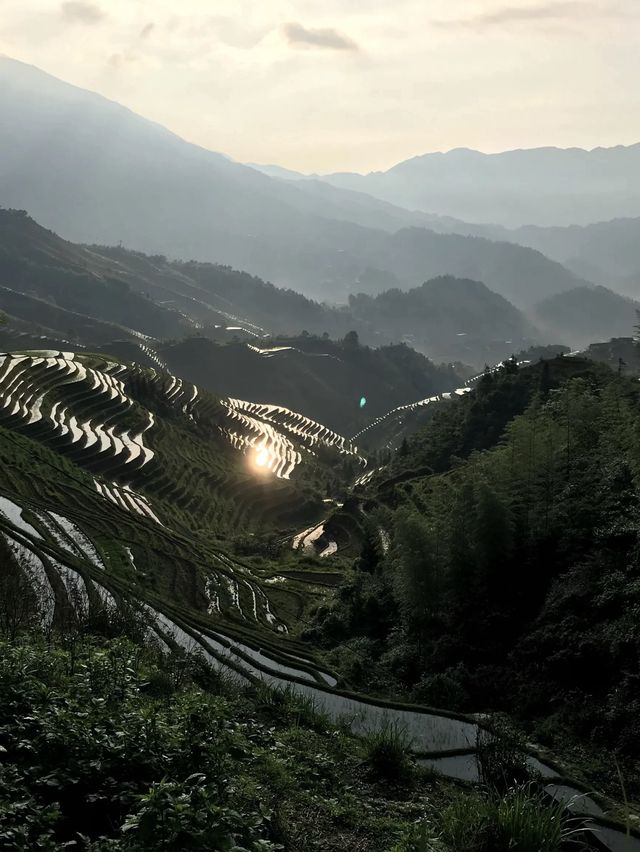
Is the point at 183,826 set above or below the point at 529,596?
below

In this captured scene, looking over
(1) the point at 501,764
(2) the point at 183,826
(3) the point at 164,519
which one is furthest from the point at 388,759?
(3) the point at 164,519

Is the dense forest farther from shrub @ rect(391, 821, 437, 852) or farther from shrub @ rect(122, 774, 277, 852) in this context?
shrub @ rect(122, 774, 277, 852)

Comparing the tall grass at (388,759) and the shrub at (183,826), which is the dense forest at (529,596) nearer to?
the tall grass at (388,759)

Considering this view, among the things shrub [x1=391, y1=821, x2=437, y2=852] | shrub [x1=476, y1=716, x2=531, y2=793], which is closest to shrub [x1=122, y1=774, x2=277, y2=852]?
shrub [x1=391, y1=821, x2=437, y2=852]

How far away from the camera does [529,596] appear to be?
20562mm

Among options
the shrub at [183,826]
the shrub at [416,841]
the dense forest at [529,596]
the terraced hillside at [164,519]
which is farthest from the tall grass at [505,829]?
the dense forest at [529,596]

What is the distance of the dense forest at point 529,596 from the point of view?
15.3m

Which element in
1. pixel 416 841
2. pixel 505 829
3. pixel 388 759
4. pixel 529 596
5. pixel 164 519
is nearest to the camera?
pixel 416 841

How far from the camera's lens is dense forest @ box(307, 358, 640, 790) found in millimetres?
15266

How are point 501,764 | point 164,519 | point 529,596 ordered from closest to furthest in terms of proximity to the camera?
point 501,764, point 529,596, point 164,519

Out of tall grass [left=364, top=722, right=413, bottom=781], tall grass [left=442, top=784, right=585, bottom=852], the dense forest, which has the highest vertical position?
the dense forest

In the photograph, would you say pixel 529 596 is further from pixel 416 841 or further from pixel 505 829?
pixel 416 841

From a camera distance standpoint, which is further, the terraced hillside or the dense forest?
the terraced hillside

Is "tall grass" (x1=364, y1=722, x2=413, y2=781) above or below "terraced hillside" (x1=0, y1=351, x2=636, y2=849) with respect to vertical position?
below
